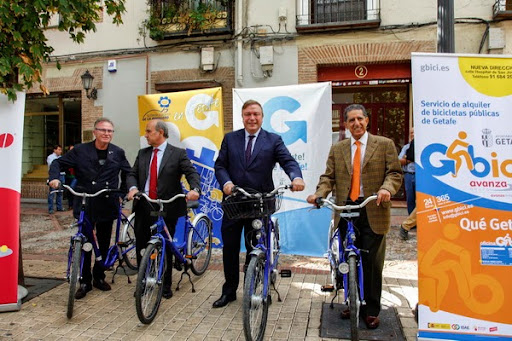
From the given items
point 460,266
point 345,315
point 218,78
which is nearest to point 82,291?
point 345,315

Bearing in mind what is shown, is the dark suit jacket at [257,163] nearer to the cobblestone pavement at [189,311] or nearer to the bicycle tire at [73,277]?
the cobblestone pavement at [189,311]

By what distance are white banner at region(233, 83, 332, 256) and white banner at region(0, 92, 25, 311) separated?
8.72 feet

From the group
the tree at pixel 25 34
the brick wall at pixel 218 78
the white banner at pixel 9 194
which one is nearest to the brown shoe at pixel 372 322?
the white banner at pixel 9 194

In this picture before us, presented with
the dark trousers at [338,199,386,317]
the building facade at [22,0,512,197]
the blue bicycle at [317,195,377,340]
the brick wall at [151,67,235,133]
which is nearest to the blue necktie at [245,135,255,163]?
the blue bicycle at [317,195,377,340]

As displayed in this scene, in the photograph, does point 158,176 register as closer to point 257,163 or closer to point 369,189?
point 257,163

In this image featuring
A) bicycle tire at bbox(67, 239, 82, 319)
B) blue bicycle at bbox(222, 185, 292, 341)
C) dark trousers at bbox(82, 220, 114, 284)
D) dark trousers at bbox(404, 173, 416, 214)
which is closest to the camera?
blue bicycle at bbox(222, 185, 292, 341)

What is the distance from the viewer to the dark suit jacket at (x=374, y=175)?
3.62 metres

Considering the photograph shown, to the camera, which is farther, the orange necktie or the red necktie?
the red necktie

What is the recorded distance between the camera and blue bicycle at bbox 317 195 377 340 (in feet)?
10.7

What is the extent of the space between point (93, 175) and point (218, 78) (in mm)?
7228

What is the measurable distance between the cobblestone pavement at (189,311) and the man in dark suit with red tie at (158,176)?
56 centimetres

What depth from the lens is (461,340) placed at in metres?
3.16

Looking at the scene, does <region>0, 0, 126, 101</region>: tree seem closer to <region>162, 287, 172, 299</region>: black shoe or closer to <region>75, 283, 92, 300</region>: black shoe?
<region>75, 283, 92, 300</region>: black shoe

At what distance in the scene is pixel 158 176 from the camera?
4504 millimetres
